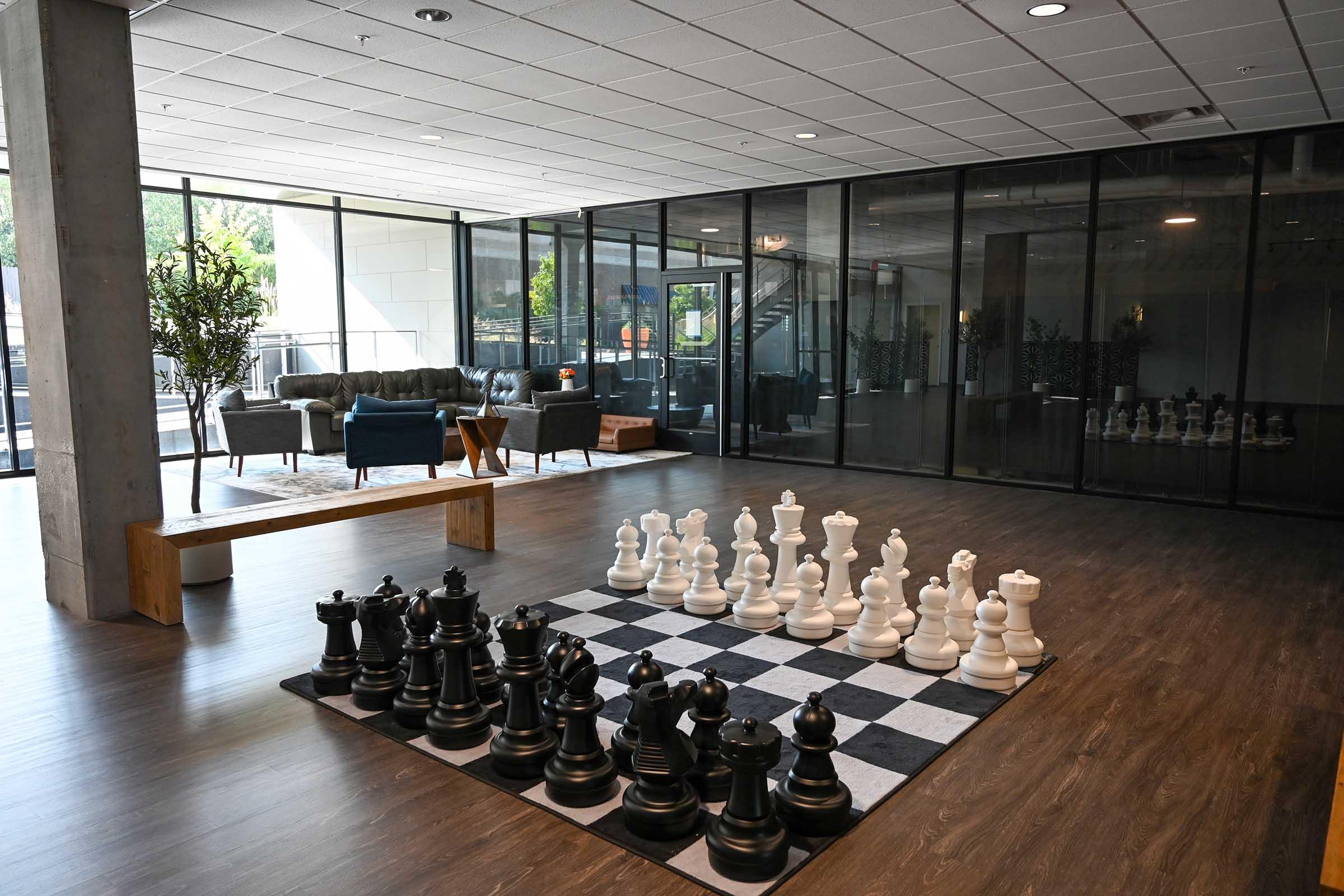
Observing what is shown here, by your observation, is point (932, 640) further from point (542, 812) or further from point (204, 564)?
point (204, 564)

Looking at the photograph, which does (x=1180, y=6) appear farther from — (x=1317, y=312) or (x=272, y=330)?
(x=272, y=330)

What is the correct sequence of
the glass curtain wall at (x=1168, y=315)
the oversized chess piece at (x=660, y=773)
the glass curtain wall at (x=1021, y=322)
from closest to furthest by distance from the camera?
the oversized chess piece at (x=660, y=773)
the glass curtain wall at (x=1168, y=315)
the glass curtain wall at (x=1021, y=322)

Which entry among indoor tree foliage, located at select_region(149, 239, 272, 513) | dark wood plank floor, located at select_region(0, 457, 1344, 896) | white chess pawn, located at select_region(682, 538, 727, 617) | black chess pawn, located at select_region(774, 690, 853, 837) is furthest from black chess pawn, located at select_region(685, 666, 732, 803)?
indoor tree foliage, located at select_region(149, 239, 272, 513)

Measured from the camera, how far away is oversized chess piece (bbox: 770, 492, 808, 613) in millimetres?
4047

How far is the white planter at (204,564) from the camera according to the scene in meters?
4.78

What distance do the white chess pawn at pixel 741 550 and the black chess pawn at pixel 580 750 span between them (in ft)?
5.54

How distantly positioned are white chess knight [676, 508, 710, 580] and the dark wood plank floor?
59cm

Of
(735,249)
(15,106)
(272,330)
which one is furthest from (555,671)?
(272,330)

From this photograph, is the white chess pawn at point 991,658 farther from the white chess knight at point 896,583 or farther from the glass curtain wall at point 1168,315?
the glass curtain wall at point 1168,315

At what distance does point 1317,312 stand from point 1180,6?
359 cm

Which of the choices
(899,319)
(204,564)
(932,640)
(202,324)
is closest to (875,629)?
(932,640)

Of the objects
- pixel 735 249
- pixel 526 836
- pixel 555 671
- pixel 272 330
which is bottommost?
pixel 526 836

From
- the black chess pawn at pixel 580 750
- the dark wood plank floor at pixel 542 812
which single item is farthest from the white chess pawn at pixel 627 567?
the black chess pawn at pixel 580 750

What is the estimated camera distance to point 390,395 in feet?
35.4
